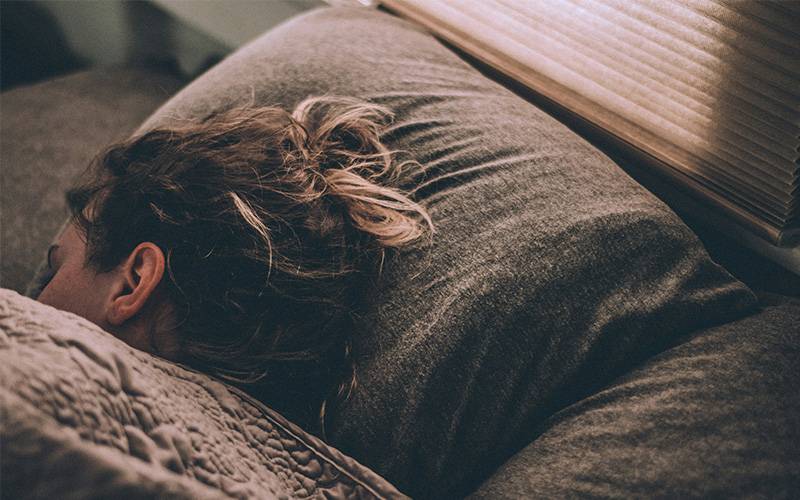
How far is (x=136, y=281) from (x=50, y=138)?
0.74 metres

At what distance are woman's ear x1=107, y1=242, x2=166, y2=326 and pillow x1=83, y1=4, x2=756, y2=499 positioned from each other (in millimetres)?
255

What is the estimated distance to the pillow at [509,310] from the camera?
52cm

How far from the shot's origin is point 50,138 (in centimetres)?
111

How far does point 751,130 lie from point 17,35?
232cm

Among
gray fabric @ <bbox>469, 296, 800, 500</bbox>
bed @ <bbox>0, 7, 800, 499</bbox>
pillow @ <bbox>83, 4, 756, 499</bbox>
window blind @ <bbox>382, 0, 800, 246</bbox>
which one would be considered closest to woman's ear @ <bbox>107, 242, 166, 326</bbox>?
bed @ <bbox>0, 7, 800, 499</bbox>

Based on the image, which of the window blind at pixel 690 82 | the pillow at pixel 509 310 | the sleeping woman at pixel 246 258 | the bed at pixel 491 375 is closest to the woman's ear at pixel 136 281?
the sleeping woman at pixel 246 258

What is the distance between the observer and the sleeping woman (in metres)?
0.59

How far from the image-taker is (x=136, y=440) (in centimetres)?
37

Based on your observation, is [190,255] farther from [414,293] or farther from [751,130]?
[751,130]

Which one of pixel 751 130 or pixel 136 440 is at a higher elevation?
pixel 751 130

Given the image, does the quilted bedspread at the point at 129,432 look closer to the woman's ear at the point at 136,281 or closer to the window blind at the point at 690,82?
the woman's ear at the point at 136,281

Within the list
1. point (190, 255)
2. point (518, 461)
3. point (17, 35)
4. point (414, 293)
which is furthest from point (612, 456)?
point (17, 35)

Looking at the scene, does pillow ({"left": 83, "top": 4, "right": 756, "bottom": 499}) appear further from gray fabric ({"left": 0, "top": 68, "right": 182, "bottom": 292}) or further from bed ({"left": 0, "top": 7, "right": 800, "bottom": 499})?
gray fabric ({"left": 0, "top": 68, "right": 182, "bottom": 292})

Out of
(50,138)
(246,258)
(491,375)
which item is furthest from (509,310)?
(50,138)
